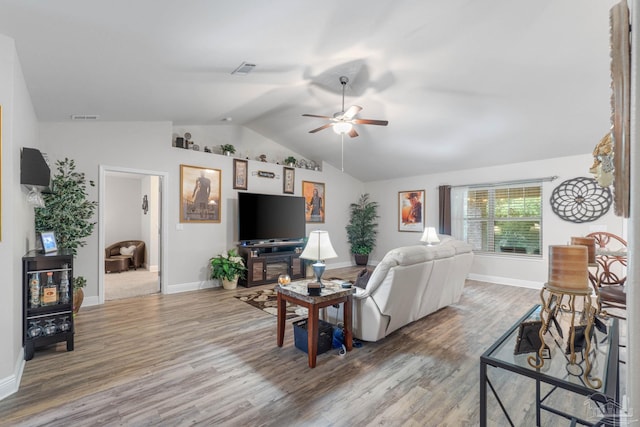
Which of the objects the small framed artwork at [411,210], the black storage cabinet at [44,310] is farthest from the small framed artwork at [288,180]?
the black storage cabinet at [44,310]

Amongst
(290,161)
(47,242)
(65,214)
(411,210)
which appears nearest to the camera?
(47,242)

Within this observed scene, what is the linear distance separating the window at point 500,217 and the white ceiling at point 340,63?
84cm

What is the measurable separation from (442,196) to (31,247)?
702 centimetres

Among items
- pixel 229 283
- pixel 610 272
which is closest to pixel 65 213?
pixel 229 283

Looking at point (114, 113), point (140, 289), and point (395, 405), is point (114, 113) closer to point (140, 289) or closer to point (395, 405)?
point (140, 289)

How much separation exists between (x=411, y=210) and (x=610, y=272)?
12.9 ft

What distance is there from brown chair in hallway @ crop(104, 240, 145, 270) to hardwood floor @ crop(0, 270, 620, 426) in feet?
13.0

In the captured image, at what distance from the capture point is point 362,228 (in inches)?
325

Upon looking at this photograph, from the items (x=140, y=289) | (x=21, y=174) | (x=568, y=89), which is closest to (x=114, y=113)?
(x=21, y=174)

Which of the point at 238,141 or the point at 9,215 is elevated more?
the point at 238,141

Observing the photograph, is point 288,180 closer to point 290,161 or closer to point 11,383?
point 290,161

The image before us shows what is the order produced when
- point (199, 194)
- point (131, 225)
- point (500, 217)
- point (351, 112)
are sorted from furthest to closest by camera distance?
point (131, 225)
point (500, 217)
point (199, 194)
point (351, 112)

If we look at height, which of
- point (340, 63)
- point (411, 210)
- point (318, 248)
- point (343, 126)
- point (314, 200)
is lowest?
point (318, 248)

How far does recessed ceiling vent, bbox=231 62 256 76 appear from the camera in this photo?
3224mm
